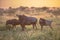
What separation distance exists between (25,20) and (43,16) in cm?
26

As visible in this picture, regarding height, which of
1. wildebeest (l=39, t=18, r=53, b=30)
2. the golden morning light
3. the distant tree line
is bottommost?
wildebeest (l=39, t=18, r=53, b=30)

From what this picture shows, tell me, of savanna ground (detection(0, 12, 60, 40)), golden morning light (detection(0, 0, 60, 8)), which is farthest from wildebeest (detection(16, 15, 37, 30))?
golden morning light (detection(0, 0, 60, 8))

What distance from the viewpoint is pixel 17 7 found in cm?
189

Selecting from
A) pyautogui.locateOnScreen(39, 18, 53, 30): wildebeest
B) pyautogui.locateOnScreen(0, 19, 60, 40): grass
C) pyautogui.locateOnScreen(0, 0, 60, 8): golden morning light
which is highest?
pyautogui.locateOnScreen(0, 0, 60, 8): golden morning light

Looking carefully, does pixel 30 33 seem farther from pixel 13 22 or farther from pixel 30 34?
pixel 13 22

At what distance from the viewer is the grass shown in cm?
181

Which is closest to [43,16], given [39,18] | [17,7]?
[39,18]

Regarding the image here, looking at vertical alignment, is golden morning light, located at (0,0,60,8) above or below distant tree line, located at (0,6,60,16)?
above

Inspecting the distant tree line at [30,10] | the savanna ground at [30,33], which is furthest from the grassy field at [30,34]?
the distant tree line at [30,10]

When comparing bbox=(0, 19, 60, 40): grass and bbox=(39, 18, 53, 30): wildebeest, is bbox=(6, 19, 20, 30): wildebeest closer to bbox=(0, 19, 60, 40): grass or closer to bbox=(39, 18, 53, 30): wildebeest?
bbox=(0, 19, 60, 40): grass

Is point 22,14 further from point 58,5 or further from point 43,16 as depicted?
point 58,5

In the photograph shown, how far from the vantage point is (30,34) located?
5.96 feet

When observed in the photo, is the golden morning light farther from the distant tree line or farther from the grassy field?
the grassy field

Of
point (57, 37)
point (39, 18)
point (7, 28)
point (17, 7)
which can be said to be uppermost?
point (17, 7)
